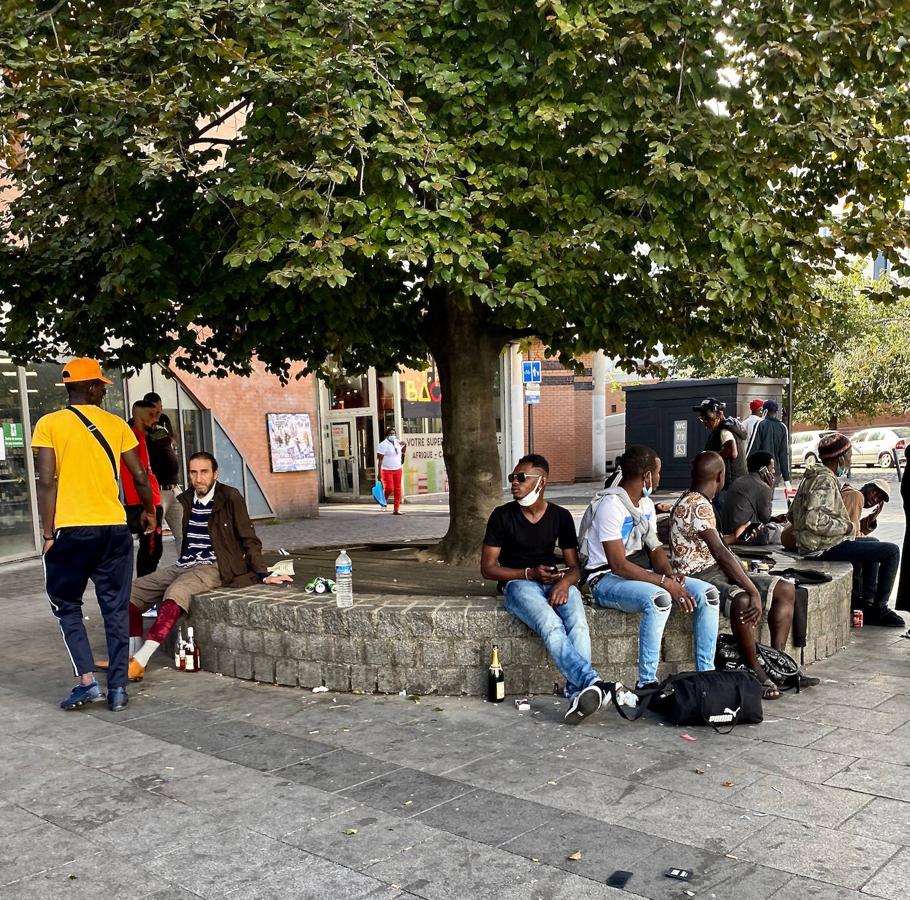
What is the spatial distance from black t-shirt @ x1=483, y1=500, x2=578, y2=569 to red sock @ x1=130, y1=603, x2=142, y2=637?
2.66 m

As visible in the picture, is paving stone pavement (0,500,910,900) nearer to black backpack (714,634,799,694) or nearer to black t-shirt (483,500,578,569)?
black backpack (714,634,799,694)

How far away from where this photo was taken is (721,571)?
241 inches

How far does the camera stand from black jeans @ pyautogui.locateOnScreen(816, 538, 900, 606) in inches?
303

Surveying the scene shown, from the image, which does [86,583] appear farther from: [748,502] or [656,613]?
[748,502]

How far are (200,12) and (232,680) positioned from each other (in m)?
4.43

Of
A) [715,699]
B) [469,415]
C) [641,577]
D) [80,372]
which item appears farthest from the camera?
[469,415]

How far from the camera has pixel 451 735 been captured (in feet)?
17.0

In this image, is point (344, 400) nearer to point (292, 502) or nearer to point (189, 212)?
point (292, 502)

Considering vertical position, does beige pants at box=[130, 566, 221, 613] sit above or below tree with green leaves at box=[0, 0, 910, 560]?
below

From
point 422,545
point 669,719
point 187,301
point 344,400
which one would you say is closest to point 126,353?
point 187,301

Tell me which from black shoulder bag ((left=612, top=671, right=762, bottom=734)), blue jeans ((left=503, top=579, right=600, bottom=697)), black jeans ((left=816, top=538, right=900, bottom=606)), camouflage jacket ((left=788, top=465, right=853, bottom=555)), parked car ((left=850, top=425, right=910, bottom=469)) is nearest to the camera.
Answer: black shoulder bag ((left=612, top=671, right=762, bottom=734))

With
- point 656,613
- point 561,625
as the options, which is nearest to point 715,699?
point 656,613

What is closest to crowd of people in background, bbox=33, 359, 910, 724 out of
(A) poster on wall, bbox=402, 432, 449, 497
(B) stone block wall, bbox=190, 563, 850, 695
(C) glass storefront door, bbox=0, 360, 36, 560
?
(B) stone block wall, bbox=190, 563, 850, 695

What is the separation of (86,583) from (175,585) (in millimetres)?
819
